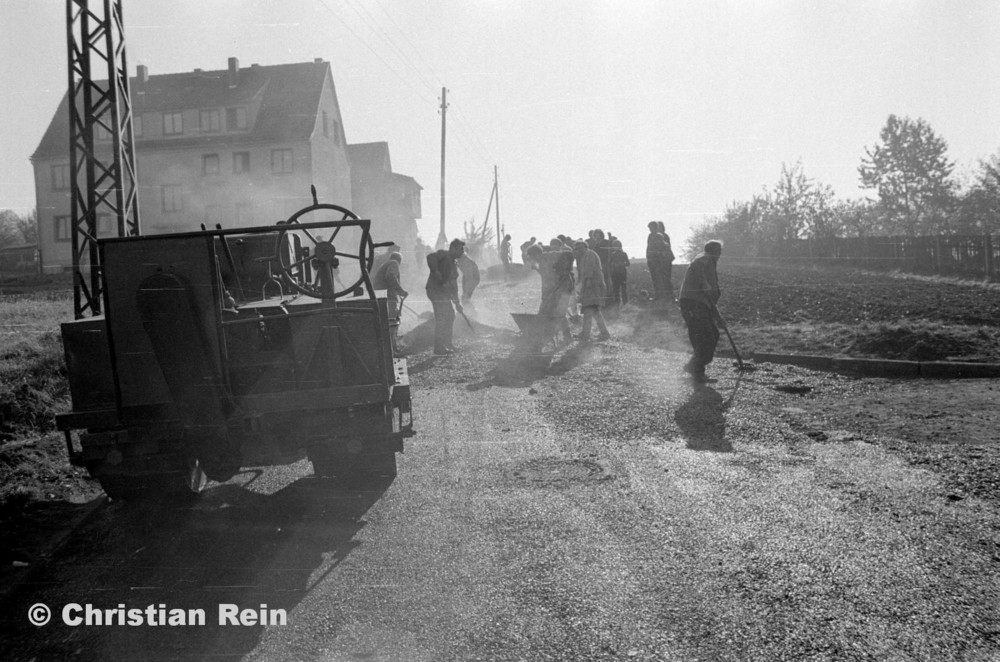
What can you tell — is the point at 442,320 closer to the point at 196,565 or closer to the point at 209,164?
the point at 196,565

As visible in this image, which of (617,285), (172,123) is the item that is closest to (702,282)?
(617,285)

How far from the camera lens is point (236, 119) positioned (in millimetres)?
47656

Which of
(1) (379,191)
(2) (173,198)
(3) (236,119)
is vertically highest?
(3) (236,119)

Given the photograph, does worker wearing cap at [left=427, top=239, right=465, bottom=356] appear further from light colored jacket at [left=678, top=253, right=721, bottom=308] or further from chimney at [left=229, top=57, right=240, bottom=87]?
chimney at [left=229, top=57, right=240, bottom=87]

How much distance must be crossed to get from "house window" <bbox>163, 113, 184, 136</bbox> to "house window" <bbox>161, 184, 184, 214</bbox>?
10.6 ft

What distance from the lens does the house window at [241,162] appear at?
154 ft

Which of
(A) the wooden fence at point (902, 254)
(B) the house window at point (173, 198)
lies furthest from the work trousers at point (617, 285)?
(B) the house window at point (173, 198)

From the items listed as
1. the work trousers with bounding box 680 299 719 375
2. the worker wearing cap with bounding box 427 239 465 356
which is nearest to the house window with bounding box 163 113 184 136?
the worker wearing cap with bounding box 427 239 465 356

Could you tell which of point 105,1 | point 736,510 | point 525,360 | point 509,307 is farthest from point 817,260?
point 736,510

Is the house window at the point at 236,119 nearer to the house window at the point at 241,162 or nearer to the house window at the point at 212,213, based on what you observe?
the house window at the point at 241,162

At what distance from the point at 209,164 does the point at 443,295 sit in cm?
3691

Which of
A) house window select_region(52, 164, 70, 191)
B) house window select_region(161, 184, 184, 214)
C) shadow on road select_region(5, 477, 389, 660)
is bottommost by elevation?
shadow on road select_region(5, 477, 389, 660)

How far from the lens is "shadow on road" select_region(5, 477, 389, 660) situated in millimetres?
3957

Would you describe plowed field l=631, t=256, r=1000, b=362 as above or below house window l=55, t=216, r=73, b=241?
below
